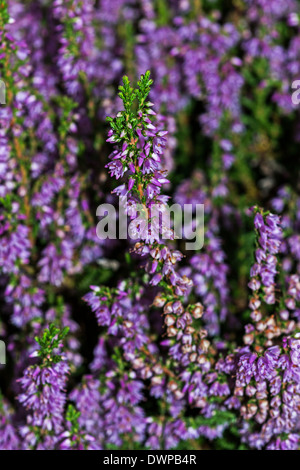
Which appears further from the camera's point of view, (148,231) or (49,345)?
(49,345)

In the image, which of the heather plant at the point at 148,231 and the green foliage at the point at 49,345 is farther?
the heather plant at the point at 148,231

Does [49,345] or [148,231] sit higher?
[148,231]

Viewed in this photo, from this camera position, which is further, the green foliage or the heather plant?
the heather plant

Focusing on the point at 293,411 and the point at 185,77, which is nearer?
the point at 293,411

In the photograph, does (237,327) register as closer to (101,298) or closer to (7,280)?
(101,298)

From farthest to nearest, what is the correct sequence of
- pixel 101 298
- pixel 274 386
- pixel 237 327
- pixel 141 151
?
pixel 237 327
pixel 101 298
pixel 274 386
pixel 141 151
